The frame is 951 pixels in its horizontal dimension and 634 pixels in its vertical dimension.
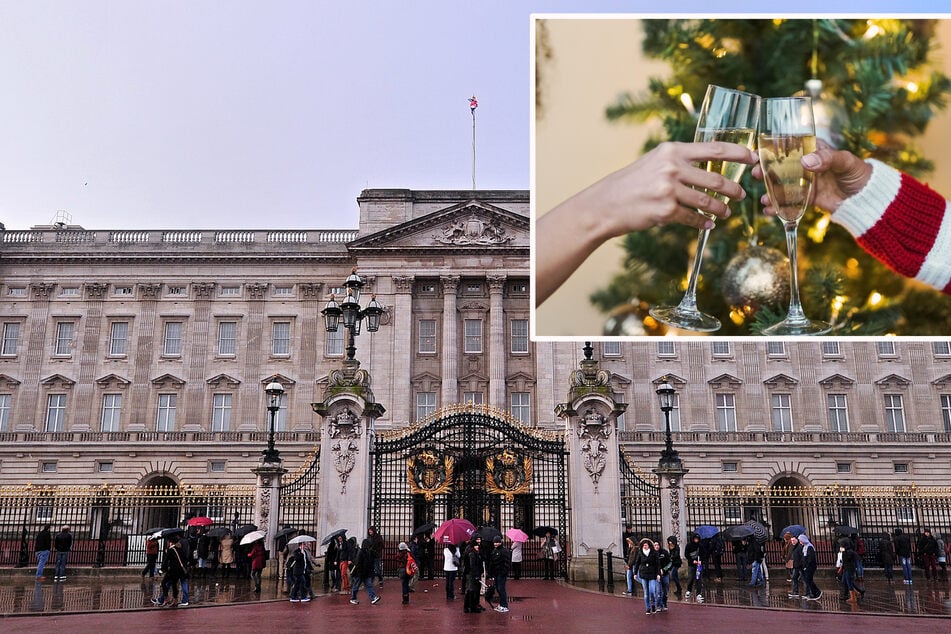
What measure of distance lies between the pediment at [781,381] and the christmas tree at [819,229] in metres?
40.0

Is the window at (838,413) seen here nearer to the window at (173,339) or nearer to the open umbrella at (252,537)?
the open umbrella at (252,537)

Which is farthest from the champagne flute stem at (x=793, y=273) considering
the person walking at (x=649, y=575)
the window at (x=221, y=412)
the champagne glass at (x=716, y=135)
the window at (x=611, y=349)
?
the window at (x=221, y=412)

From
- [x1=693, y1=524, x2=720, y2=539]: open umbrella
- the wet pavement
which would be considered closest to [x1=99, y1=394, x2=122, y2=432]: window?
the wet pavement

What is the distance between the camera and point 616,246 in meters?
12.1

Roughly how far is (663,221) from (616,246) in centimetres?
84

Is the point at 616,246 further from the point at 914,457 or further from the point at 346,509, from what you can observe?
the point at 914,457

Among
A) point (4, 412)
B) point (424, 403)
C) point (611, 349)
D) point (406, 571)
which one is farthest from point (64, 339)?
point (406, 571)

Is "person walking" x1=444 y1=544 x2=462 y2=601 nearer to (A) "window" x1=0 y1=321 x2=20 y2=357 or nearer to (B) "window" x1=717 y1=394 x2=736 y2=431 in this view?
(B) "window" x1=717 y1=394 x2=736 y2=431

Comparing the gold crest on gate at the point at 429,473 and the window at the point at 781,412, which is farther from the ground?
the window at the point at 781,412

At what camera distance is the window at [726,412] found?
163ft

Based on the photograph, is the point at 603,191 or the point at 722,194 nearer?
the point at 722,194

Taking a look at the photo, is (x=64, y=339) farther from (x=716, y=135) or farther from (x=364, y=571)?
(x=716, y=135)

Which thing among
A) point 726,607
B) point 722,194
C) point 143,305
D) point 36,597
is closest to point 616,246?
point 722,194

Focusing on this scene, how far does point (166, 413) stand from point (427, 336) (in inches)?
639
